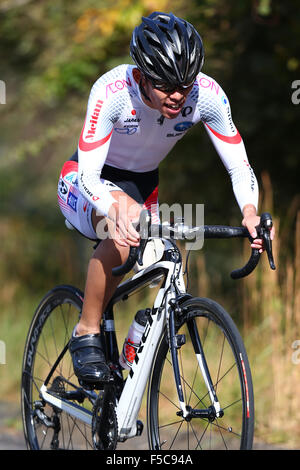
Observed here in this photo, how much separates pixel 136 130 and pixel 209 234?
72 centimetres

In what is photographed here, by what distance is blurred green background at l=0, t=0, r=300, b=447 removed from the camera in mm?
5488

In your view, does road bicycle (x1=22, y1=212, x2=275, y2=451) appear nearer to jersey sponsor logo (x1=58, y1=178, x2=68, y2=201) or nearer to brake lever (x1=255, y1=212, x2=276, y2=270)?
brake lever (x1=255, y1=212, x2=276, y2=270)

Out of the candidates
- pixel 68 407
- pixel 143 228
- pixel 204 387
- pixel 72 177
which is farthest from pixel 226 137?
pixel 68 407

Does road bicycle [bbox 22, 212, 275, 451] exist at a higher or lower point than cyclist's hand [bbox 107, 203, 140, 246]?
lower

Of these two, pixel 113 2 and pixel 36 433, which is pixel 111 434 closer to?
pixel 36 433

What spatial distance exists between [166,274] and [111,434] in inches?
33.2

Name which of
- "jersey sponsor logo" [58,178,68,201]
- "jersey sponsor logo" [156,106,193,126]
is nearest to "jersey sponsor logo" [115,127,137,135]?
"jersey sponsor logo" [156,106,193,126]

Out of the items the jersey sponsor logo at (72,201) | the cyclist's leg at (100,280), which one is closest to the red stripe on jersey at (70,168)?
the jersey sponsor logo at (72,201)

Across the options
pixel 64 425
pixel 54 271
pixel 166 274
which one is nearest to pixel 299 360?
pixel 64 425

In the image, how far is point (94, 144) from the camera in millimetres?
3514

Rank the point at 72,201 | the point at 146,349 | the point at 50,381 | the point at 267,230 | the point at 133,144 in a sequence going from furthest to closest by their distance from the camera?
the point at 50,381 → the point at 72,201 → the point at 133,144 → the point at 146,349 → the point at 267,230

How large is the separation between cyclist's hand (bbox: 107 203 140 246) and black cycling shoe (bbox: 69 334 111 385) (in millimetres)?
681

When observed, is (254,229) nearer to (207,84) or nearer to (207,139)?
(207,84)

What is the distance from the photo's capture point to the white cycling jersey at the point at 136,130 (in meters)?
3.51
